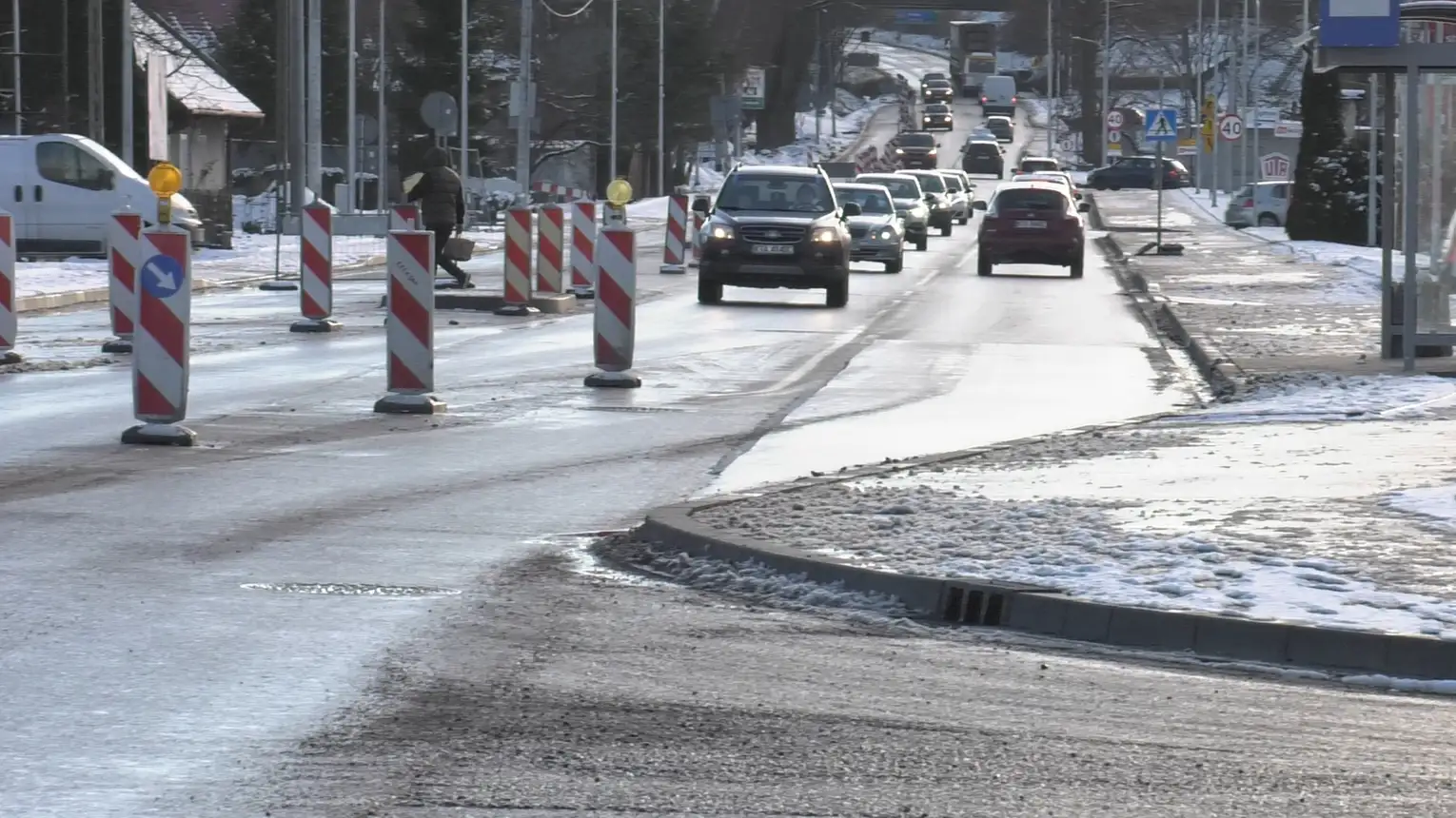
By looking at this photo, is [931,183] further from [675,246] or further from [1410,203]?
[1410,203]

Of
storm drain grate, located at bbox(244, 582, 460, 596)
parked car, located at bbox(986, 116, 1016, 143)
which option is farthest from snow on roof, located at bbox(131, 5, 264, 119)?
parked car, located at bbox(986, 116, 1016, 143)

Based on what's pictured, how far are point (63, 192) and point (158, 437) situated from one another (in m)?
25.8

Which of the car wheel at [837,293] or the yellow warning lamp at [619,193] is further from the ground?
the yellow warning lamp at [619,193]

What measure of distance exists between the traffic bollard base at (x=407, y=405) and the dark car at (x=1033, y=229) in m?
23.7

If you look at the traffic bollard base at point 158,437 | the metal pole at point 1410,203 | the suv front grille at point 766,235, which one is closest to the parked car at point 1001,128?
the suv front grille at point 766,235

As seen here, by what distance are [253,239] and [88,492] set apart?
39.9 metres

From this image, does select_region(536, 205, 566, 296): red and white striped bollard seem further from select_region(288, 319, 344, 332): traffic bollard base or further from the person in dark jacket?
select_region(288, 319, 344, 332): traffic bollard base

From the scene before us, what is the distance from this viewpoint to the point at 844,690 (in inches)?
293

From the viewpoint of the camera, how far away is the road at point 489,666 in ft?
20.1

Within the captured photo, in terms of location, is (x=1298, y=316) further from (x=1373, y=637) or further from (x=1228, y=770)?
(x=1228, y=770)

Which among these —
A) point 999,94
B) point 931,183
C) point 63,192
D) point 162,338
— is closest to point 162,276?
point 162,338

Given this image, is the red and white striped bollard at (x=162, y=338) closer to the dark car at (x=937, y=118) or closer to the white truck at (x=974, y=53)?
the dark car at (x=937, y=118)

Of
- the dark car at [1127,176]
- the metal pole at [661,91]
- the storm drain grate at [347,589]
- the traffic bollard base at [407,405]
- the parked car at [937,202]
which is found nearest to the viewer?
the storm drain grate at [347,589]

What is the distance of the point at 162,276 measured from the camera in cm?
1410
